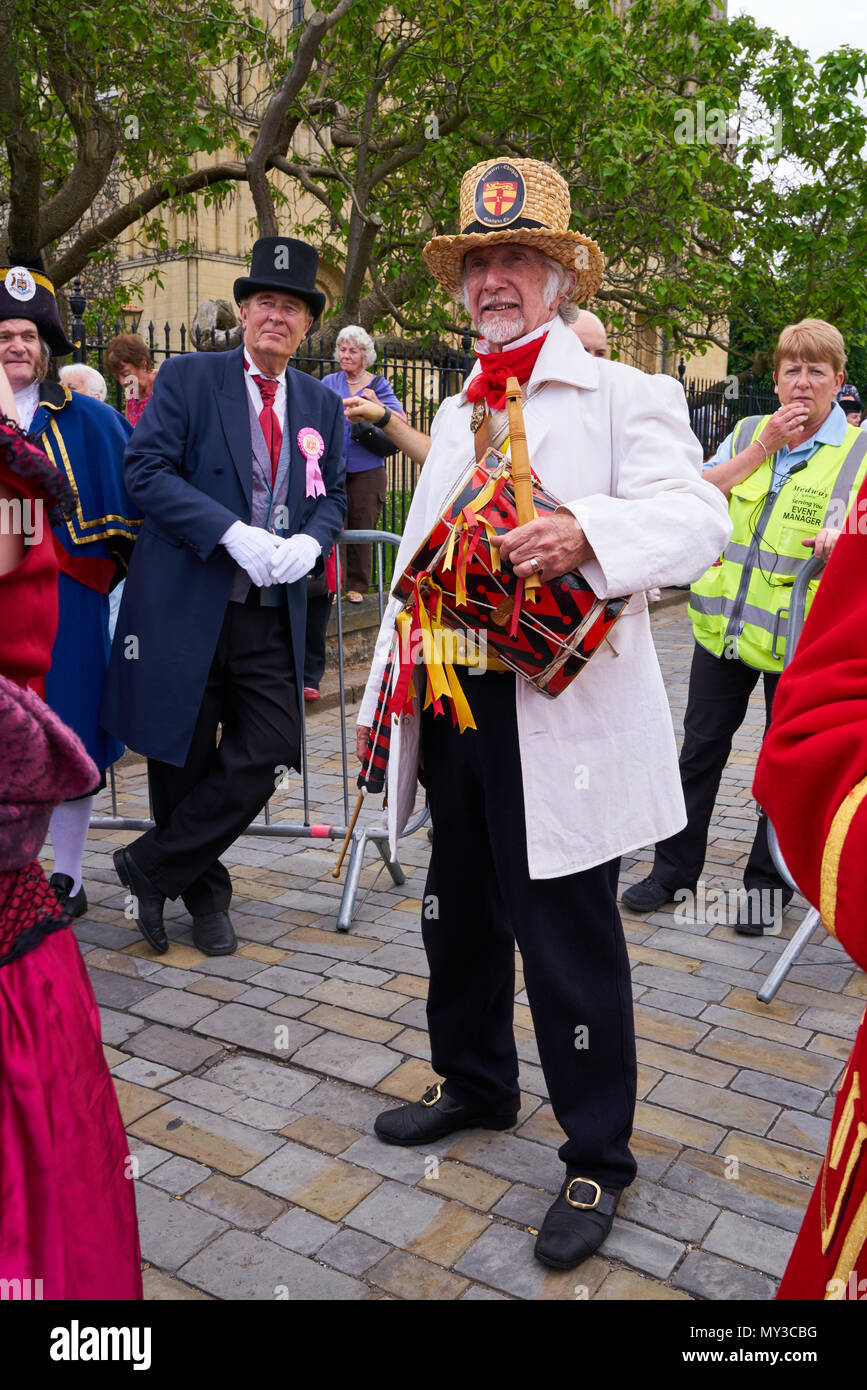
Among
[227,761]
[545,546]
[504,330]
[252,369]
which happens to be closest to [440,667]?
[545,546]

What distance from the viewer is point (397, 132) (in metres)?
12.5

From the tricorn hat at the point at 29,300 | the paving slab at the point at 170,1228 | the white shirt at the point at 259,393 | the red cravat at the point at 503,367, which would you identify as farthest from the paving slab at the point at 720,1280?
the tricorn hat at the point at 29,300

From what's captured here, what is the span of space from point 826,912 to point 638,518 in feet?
4.29

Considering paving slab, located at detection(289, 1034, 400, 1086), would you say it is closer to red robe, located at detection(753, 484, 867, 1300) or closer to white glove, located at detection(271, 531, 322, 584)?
white glove, located at detection(271, 531, 322, 584)

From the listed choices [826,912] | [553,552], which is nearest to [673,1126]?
[553,552]

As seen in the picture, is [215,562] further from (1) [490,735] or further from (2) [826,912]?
(2) [826,912]

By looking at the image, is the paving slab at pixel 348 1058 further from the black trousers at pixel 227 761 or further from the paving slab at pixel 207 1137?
the black trousers at pixel 227 761

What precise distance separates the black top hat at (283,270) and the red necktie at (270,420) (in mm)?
319

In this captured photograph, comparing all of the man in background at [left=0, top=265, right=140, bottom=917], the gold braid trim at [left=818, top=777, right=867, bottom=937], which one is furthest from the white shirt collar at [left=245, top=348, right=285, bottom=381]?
the gold braid trim at [left=818, top=777, right=867, bottom=937]

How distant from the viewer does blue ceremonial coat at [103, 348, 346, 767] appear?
4078mm

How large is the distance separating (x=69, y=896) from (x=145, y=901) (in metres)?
0.39

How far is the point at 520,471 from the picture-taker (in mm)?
2416

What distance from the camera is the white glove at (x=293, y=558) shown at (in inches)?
158

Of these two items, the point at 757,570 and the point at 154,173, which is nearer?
the point at 757,570
